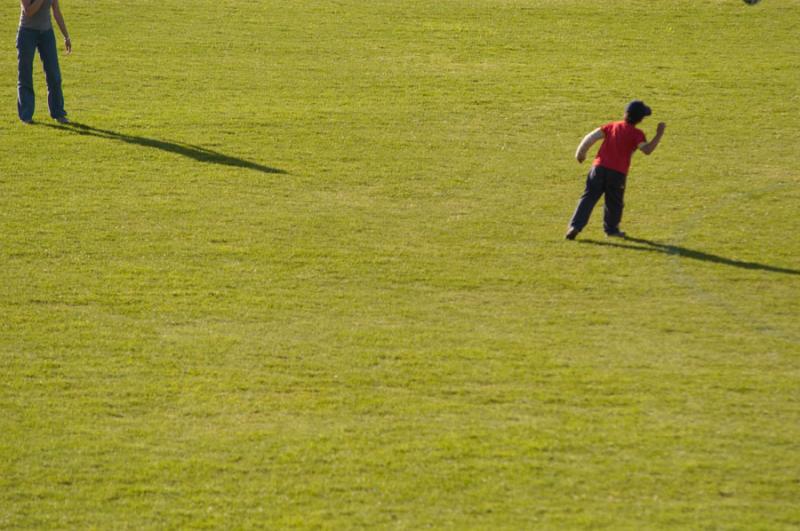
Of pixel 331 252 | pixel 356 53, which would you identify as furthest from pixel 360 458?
pixel 356 53

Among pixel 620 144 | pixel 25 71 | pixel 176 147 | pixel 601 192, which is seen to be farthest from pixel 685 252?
pixel 25 71

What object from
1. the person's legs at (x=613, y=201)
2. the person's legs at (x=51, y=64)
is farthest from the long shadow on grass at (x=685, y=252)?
the person's legs at (x=51, y=64)

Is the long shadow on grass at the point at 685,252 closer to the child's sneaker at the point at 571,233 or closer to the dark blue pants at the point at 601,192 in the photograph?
the child's sneaker at the point at 571,233

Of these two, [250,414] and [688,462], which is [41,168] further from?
[688,462]

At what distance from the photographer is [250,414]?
12.1 metres

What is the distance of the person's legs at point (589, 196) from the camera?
1672cm

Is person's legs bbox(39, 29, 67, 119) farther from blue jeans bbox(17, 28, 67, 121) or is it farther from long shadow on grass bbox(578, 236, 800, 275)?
long shadow on grass bbox(578, 236, 800, 275)

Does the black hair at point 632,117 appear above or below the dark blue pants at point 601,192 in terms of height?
above

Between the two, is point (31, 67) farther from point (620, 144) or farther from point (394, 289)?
point (620, 144)

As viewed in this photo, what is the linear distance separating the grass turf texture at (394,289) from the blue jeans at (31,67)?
45cm

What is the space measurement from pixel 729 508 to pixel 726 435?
1.31 m

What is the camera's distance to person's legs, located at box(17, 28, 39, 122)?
68.3 ft

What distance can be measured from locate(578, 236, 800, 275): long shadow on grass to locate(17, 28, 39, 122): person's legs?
969 centimetres

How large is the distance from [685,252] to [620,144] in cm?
162
